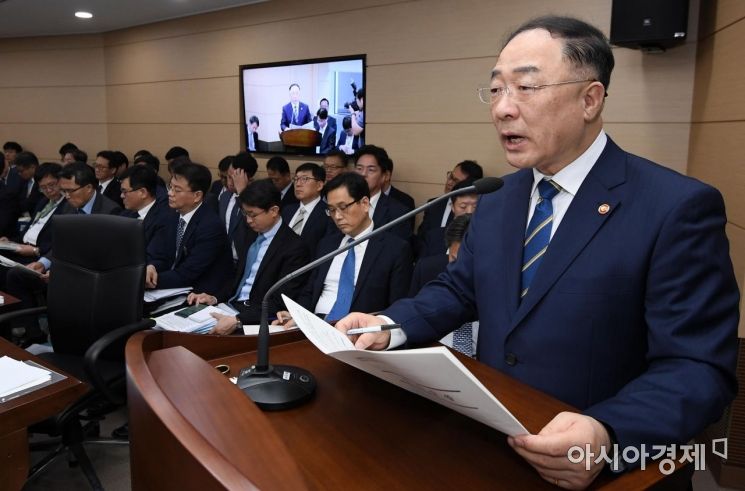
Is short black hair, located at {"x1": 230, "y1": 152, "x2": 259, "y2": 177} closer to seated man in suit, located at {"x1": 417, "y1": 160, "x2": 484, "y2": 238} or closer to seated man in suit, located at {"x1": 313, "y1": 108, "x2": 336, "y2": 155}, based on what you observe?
seated man in suit, located at {"x1": 313, "y1": 108, "x2": 336, "y2": 155}

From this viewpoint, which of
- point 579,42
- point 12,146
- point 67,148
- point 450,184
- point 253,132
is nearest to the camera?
point 579,42

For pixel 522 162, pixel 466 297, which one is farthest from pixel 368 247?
pixel 522 162

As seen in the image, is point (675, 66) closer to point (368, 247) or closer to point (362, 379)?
point (368, 247)

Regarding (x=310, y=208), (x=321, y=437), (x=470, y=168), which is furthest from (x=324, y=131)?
(x=321, y=437)

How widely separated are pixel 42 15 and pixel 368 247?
6829mm

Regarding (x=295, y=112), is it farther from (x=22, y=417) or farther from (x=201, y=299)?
(x=22, y=417)

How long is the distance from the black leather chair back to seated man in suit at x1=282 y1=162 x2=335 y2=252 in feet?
6.71

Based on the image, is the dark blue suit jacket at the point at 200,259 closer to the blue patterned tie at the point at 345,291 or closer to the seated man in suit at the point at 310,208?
the seated man in suit at the point at 310,208

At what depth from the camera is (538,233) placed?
44.7 inches

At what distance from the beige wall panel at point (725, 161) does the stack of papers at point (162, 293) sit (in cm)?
287

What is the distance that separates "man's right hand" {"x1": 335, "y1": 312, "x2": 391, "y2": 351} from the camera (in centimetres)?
108

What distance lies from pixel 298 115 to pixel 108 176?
2423 mm

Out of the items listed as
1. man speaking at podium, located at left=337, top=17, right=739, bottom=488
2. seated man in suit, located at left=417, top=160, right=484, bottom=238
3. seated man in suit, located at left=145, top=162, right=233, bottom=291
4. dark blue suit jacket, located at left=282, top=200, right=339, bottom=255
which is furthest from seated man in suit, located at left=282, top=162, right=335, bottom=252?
man speaking at podium, located at left=337, top=17, right=739, bottom=488

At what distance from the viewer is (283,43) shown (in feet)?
19.4
